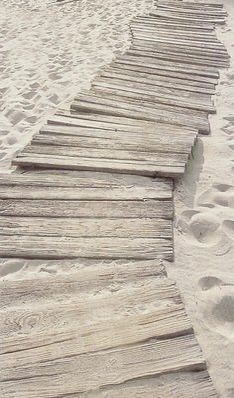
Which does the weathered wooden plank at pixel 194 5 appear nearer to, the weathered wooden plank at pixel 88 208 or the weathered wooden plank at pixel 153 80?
the weathered wooden plank at pixel 153 80

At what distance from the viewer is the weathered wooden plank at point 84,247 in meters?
2.66

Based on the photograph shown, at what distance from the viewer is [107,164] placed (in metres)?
3.41

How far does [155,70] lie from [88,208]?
2.57 metres

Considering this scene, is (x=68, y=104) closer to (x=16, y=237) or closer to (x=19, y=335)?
(x=16, y=237)

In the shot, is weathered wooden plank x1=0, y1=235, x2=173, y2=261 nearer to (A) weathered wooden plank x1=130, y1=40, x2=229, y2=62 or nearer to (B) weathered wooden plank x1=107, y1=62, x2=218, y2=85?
(B) weathered wooden plank x1=107, y1=62, x2=218, y2=85

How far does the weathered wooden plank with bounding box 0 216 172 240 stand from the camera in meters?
2.81

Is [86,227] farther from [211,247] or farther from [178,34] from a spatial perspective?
[178,34]

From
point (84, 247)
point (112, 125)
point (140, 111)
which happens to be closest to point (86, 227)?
point (84, 247)

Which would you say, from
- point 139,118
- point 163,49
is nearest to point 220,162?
point 139,118

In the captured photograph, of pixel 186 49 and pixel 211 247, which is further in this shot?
pixel 186 49

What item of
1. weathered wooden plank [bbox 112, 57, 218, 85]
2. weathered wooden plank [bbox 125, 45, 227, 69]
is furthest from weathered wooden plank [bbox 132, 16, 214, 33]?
weathered wooden plank [bbox 112, 57, 218, 85]

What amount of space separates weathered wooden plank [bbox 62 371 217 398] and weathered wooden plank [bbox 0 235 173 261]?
Answer: 2.45 feet

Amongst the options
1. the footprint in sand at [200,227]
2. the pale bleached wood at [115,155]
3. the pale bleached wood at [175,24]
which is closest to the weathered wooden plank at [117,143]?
the pale bleached wood at [115,155]

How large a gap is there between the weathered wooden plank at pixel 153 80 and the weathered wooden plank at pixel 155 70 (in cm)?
9
